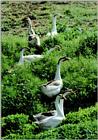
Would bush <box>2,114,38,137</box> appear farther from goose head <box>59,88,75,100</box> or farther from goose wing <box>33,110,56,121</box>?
goose head <box>59,88,75,100</box>

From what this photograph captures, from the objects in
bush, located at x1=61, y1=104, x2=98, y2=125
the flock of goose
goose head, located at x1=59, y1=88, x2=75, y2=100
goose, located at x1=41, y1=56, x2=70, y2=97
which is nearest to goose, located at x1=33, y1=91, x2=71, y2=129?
the flock of goose

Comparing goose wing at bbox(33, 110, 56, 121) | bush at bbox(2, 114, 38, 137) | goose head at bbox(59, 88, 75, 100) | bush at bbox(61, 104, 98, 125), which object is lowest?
bush at bbox(2, 114, 38, 137)

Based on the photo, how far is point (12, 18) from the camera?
18.8 meters

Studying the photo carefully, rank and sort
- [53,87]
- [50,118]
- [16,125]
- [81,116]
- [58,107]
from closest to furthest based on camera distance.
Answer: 1. [81,116]
2. [16,125]
3. [50,118]
4. [58,107]
5. [53,87]

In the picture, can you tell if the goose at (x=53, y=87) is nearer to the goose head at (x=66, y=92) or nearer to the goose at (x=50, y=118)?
the goose head at (x=66, y=92)

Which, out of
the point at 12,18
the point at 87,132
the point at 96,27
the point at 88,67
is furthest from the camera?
the point at 12,18

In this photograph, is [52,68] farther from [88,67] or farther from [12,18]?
[12,18]

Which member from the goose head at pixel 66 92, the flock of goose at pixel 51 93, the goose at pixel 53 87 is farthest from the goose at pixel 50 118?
the goose at pixel 53 87

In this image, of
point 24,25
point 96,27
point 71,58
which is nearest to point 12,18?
point 24,25

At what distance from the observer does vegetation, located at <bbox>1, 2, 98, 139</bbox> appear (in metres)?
11.7

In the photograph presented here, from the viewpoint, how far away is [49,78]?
46.0 feet

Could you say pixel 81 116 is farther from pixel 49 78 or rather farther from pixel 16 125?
pixel 49 78

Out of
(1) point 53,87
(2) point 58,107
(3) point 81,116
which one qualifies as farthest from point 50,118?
(1) point 53,87

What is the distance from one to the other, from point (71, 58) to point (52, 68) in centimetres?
77
